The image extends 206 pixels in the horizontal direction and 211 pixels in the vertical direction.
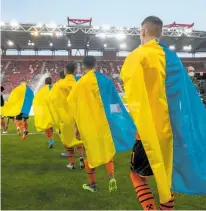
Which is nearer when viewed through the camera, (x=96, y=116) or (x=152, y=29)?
(x=152, y=29)

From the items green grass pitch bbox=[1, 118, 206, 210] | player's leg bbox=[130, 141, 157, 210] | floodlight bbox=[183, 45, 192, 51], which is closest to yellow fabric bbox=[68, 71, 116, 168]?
green grass pitch bbox=[1, 118, 206, 210]

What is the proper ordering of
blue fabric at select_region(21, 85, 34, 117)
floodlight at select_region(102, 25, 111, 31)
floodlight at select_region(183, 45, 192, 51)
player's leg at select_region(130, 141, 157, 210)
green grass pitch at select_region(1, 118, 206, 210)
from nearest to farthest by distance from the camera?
player's leg at select_region(130, 141, 157, 210), green grass pitch at select_region(1, 118, 206, 210), blue fabric at select_region(21, 85, 34, 117), floodlight at select_region(102, 25, 111, 31), floodlight at select_region(183, 45, 192, 51)

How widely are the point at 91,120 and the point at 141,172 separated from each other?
2023 mm

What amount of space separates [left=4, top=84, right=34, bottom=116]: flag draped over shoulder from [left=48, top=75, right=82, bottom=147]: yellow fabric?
15.9ft

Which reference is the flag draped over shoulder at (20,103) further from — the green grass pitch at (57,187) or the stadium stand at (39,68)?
the stadium stand at (39,68)

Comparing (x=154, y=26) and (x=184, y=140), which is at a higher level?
(x=154, y=26)

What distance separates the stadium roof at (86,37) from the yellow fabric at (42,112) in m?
24.3

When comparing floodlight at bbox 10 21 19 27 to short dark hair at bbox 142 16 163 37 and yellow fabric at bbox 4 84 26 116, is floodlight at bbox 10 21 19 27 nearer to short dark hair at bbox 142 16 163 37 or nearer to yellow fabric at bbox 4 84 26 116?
yellow fabric at bbox 4 84 26 116

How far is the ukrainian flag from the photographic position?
239cm

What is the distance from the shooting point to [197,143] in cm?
244

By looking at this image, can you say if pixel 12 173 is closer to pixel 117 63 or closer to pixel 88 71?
pixel 88 71

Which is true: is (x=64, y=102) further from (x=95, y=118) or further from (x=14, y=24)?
(x=14, y=24)

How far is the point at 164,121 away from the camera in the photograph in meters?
2.42

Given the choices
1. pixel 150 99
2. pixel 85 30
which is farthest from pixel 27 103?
pixel 85 30
